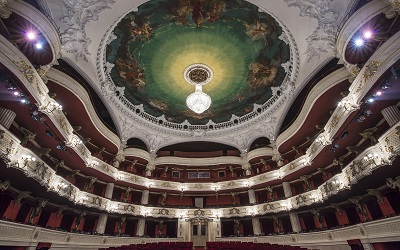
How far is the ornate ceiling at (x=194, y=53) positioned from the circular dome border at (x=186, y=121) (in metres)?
0.07

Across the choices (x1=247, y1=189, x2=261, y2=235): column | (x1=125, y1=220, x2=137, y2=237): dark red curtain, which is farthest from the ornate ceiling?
(x1=125, y1=220, x2=137, y2=237): dark red curtain

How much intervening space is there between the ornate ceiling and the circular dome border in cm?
7

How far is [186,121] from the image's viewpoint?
2155cm

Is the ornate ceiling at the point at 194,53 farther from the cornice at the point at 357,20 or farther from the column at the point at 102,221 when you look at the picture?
the column at the point at 102,221

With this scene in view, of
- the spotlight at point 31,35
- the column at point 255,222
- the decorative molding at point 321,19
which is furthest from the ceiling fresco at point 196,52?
the column at point 255,222

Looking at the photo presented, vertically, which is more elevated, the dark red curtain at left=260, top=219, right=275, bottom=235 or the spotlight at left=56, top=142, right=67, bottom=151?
the spotlight at left=56, top=142, right=67, bottom=151

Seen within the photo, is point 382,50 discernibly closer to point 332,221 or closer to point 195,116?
point 332,221

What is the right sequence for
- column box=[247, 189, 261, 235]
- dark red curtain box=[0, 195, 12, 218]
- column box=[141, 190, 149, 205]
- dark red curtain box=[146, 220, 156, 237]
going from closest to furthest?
A: dark red curtain box=[0, 195, 12, 218], column box=[247, 189, 261, 235], dark red curtain box=[146, 220, 156, 237], column box=[141, 190, 149, 205]


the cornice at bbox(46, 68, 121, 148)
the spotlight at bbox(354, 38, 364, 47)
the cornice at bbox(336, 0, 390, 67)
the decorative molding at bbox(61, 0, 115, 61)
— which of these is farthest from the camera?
the cornice at bbox(46, 68, 121, 148)

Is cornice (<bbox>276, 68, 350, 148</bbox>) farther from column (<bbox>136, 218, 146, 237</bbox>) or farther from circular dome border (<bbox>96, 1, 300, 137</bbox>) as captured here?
column (<bbox>136, 218, 146, 237</bbox>)

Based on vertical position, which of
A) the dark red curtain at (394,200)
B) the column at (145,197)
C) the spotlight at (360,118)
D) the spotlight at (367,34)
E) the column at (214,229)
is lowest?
the column at (214,229)

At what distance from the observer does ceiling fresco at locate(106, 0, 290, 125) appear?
13.2 meters

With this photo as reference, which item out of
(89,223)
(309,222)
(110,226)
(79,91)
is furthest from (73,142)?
(309,222)

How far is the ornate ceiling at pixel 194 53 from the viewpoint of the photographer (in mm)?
12000
